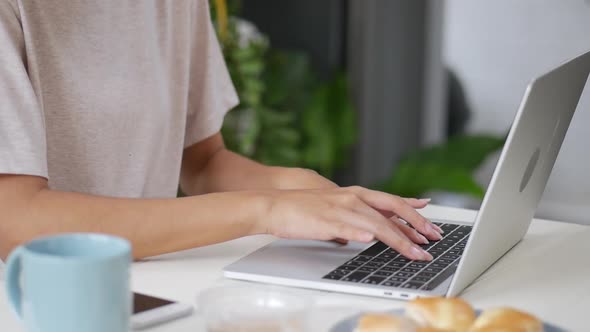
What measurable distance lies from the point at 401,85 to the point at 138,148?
2.30 meters

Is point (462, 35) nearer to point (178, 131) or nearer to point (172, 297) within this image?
point (178, 131)

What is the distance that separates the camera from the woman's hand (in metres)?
1.07

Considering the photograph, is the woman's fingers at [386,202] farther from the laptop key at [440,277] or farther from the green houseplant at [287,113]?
the green houseplant at [287,113]

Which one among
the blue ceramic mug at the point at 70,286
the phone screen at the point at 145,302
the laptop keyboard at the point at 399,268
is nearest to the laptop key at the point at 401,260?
the laptop keyboard at the point at 399,268

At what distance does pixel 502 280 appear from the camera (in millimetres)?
1075

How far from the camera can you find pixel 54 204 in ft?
3.64

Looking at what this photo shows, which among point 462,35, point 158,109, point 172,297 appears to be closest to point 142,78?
point 158,109

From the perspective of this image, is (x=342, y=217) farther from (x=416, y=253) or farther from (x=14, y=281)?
(x=14, y=281)

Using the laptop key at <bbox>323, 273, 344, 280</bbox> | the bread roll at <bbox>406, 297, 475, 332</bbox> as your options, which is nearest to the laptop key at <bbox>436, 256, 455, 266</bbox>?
the laptop key at <bbox>323, 273, 344, 280</bbox>

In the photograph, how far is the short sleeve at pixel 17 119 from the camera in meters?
1.12

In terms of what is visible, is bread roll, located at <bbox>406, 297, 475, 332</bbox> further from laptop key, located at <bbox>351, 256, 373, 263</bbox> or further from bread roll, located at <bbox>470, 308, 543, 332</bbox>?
laptop key, located at <bbox>351, 256, 373, 263</bbox>

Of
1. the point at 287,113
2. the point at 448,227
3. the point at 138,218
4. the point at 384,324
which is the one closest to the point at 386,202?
the point at 448,227

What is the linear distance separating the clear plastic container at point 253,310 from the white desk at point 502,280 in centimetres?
6

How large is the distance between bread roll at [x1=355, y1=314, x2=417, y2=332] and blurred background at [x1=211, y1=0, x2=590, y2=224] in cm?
235
